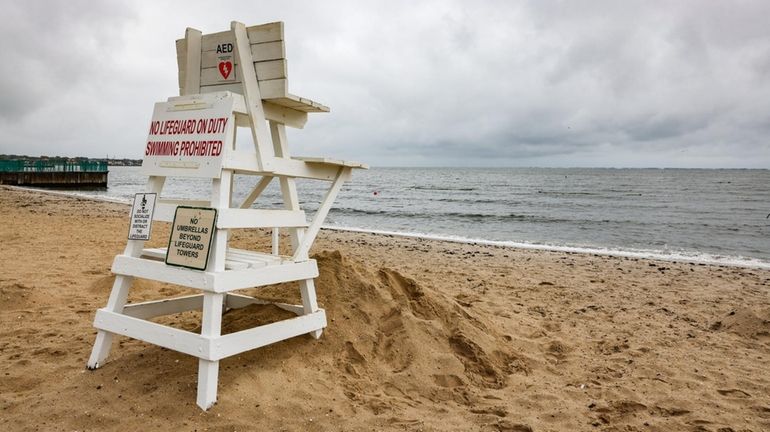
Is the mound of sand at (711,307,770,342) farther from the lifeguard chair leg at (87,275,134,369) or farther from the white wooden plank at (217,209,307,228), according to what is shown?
the lifeguard chair leg at (87,275,134,369)

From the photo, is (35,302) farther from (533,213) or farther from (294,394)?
(533,213)

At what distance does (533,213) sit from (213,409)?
2627 cm

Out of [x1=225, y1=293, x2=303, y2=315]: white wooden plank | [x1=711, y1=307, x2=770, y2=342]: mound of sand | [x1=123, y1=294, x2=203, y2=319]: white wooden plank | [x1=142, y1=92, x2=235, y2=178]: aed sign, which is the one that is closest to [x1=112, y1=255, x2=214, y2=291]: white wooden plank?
[x1=123, y1=294, x2=203, y2=319]: white wooden plank

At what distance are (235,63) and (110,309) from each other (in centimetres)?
203

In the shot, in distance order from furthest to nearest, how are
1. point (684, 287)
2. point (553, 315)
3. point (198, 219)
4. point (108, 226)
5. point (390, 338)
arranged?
point (108, 226)
point (684, 287)
point (553, 315)
point (390, 338)
point (198, 219)

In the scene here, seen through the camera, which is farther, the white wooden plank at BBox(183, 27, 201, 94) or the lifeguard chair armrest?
the white wooden plank at BBox(183, 27, 201, 94)

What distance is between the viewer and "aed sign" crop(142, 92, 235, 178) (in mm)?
3387

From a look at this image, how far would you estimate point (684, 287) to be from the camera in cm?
911

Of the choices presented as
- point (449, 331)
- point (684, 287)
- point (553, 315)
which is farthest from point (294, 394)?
point (684, 287)

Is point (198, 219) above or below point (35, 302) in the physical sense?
above

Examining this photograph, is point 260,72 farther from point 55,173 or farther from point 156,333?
point 55,173

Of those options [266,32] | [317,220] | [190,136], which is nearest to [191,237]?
[190,136]

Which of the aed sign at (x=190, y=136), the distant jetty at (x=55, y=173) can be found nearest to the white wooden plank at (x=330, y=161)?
the aed sign at (x=190, y=136)

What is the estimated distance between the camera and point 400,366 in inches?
163
